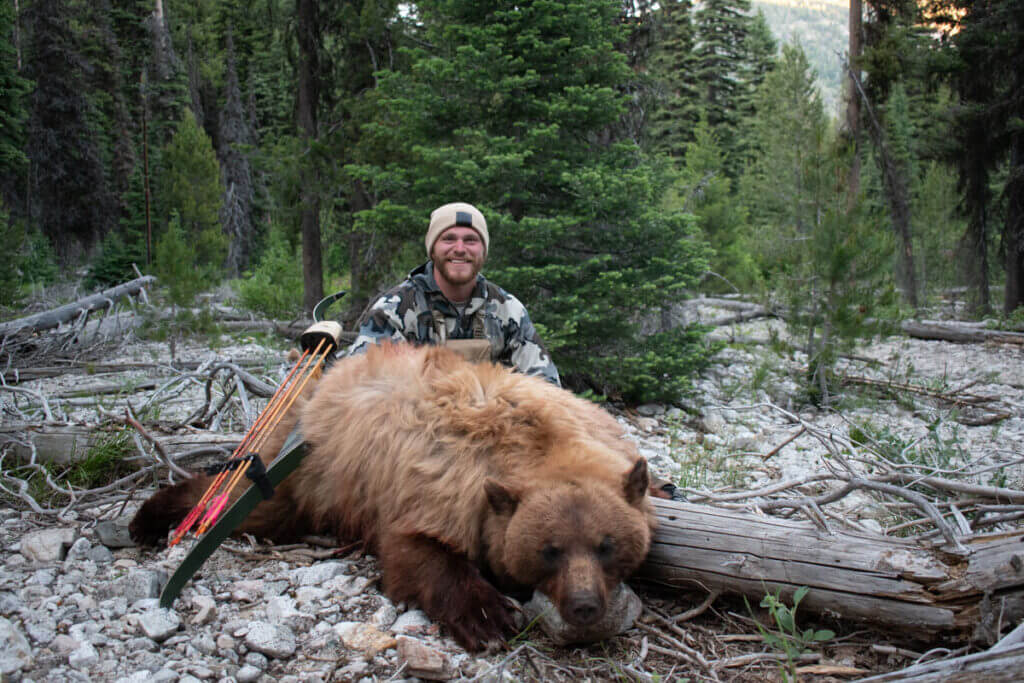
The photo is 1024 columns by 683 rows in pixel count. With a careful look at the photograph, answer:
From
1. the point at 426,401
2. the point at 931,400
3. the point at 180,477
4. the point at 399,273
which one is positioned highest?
the point at 399,273

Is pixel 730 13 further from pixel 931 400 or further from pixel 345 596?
pixel 345 596

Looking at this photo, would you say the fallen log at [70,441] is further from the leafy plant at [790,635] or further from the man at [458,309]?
the leafy plant at [790,635]

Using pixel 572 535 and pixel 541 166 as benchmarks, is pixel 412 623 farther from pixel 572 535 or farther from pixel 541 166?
pixel 541 166

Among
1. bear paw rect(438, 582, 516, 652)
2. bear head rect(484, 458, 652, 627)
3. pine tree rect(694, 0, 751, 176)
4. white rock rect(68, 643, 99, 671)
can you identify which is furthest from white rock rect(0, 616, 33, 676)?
pine tree rect(694, 0, 751, 176)

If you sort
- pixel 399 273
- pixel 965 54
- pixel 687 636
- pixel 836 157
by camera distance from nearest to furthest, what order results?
pixel 687 636 < pixel 836 157 < pixel 399 273 < pixel 965 54

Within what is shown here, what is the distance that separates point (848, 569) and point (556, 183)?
15.8ft

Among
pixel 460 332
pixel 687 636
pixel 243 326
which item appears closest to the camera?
pixel 687 636

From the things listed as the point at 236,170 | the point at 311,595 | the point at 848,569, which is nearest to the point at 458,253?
the point at 311,595

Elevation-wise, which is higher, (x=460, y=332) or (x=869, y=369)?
(x=460, y=332)

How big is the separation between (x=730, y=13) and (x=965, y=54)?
Answer: 22.5m

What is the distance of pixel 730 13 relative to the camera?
108 ft

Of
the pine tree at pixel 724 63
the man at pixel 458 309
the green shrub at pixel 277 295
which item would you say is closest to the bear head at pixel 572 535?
the man at pixel 458 309

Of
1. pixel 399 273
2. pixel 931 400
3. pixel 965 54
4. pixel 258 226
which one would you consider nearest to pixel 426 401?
pixel 399 273

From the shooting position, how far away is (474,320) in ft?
14.4
